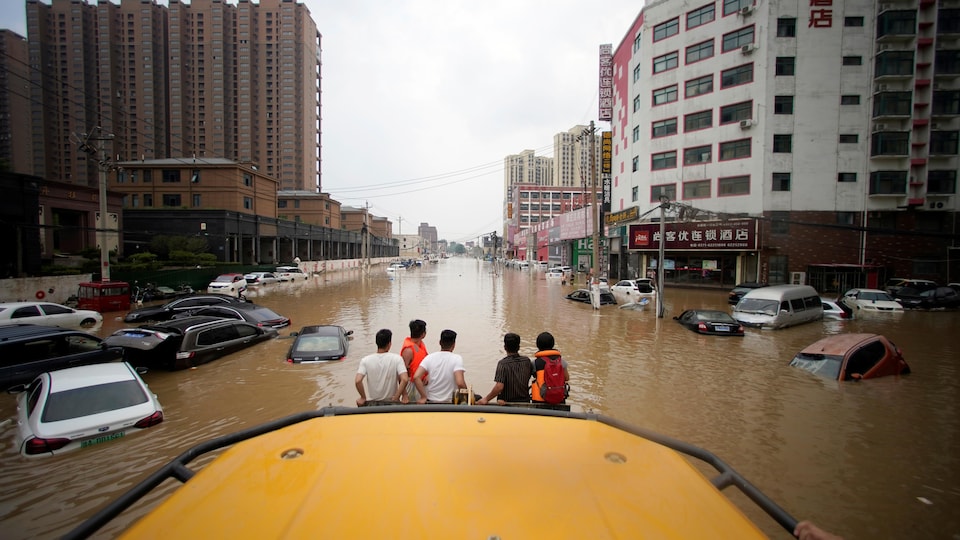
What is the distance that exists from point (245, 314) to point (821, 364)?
1869 centimetres

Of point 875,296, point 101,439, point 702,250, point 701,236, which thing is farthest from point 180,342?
point 702,250

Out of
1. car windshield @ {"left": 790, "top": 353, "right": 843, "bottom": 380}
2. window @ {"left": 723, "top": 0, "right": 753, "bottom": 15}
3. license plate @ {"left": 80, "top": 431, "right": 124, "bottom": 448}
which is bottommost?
license plate @ {"left": 80, "top": 431, "right": 124, "bottom": 448}

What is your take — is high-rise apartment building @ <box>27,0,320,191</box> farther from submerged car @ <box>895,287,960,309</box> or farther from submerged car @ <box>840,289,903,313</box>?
submerged car @ <box>895,287,960,309</box>

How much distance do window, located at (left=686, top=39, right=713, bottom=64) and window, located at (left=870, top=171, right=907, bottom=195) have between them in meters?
16.2

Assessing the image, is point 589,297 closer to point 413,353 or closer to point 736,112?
point 736,112

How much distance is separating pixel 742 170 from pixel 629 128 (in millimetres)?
13362

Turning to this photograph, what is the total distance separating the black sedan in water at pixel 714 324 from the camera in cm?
1700

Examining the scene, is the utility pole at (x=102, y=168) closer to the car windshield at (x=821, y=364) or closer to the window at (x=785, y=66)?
the car windshield at (x=821, y=364)

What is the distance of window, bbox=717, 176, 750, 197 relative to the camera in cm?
3478

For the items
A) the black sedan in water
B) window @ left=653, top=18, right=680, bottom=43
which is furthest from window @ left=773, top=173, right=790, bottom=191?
the black sedan in water

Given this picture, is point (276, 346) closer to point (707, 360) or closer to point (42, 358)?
point (42, 358)

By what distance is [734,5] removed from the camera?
35.7 meters

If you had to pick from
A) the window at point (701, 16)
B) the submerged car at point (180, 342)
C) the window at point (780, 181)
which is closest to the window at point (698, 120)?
the window at point (780, 181)

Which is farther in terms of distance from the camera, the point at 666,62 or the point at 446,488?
the point at 666,62
